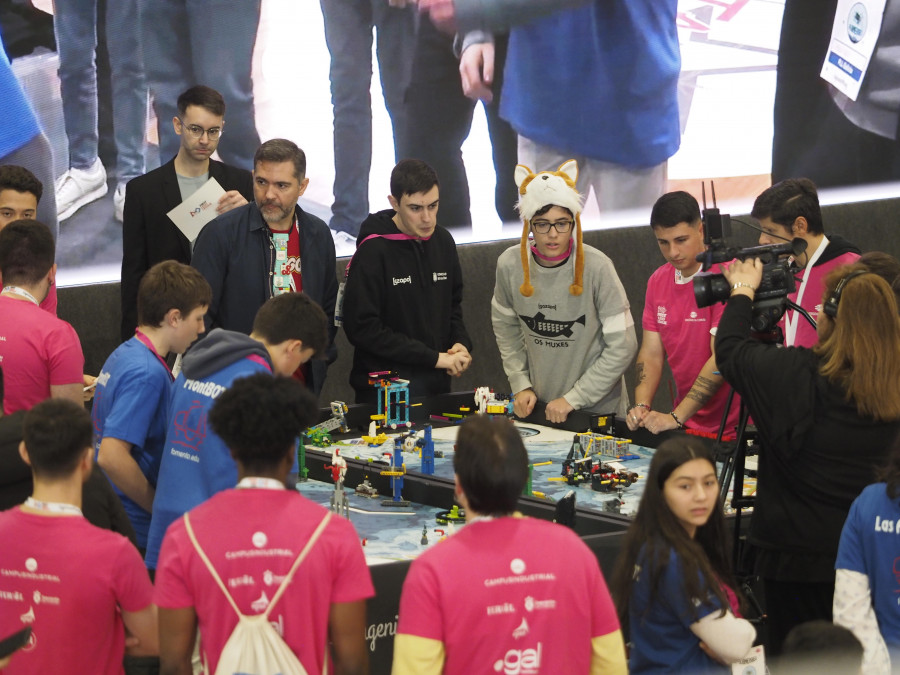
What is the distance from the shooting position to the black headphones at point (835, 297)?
107 inches

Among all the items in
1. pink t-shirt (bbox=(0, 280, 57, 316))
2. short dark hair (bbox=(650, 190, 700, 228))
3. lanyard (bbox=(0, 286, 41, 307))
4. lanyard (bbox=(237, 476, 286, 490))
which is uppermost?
short dark hair (bbox=(650, 190, 700, 228))

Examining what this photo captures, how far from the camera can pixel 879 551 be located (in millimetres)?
2336

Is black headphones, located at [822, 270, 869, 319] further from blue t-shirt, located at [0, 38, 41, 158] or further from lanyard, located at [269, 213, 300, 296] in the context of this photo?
blue t-shirt, located at [0, 38, 41, 158]

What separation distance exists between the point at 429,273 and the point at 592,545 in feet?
6.34

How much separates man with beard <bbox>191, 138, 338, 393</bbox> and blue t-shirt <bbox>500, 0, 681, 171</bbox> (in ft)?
8.06

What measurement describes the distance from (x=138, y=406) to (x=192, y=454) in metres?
0.29

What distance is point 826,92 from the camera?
707 centimetres

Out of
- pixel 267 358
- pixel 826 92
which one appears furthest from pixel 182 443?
pixel 826 92

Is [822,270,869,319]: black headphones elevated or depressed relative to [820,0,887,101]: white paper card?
depressed

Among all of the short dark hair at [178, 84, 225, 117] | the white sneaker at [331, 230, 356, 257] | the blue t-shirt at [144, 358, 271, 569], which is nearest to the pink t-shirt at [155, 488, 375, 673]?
the blue t-shirt at [144, 358, 271, 569]

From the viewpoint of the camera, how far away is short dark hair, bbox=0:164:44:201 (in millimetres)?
3972

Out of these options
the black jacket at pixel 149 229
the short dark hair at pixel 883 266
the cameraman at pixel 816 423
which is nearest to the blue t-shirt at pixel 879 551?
the cameraman at pixel 816 423

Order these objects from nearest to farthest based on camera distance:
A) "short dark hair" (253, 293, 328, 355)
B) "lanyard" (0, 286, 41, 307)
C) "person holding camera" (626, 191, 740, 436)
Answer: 1. "short dark hair" (253, 293, 328, 355)
2. "lanyard" (0, 286, 41, 307)
3. "person holding camera" (626, 191, 740, 436)

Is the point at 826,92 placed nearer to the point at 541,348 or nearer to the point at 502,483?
the point at 541,348
